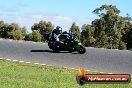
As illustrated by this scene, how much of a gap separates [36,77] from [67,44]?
7595 millimetres

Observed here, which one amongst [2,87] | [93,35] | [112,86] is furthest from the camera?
[93,35]

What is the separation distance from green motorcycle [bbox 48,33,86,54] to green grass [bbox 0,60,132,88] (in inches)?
176

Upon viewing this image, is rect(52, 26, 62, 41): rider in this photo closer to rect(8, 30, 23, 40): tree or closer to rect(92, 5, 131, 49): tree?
rect(92, 5, 131, 49): tree

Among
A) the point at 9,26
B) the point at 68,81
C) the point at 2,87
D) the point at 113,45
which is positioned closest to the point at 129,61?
the point at 68,81

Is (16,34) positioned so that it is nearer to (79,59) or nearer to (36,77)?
(79,59)

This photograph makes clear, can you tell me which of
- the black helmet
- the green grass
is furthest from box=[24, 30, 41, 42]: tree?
the green grass

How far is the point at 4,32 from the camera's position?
91500 millimetres

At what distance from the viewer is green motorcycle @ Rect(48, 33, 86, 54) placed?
18828 mm

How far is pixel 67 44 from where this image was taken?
1920 cm

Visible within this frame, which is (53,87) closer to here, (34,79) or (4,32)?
(34,79)

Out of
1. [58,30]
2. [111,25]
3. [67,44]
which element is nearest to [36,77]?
[67,44]

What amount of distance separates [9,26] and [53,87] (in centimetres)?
8618

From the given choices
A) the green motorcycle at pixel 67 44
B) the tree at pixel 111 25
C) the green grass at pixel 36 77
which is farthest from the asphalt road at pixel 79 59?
the tree at pixel 111 25

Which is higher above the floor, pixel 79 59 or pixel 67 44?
pixel 67 44
